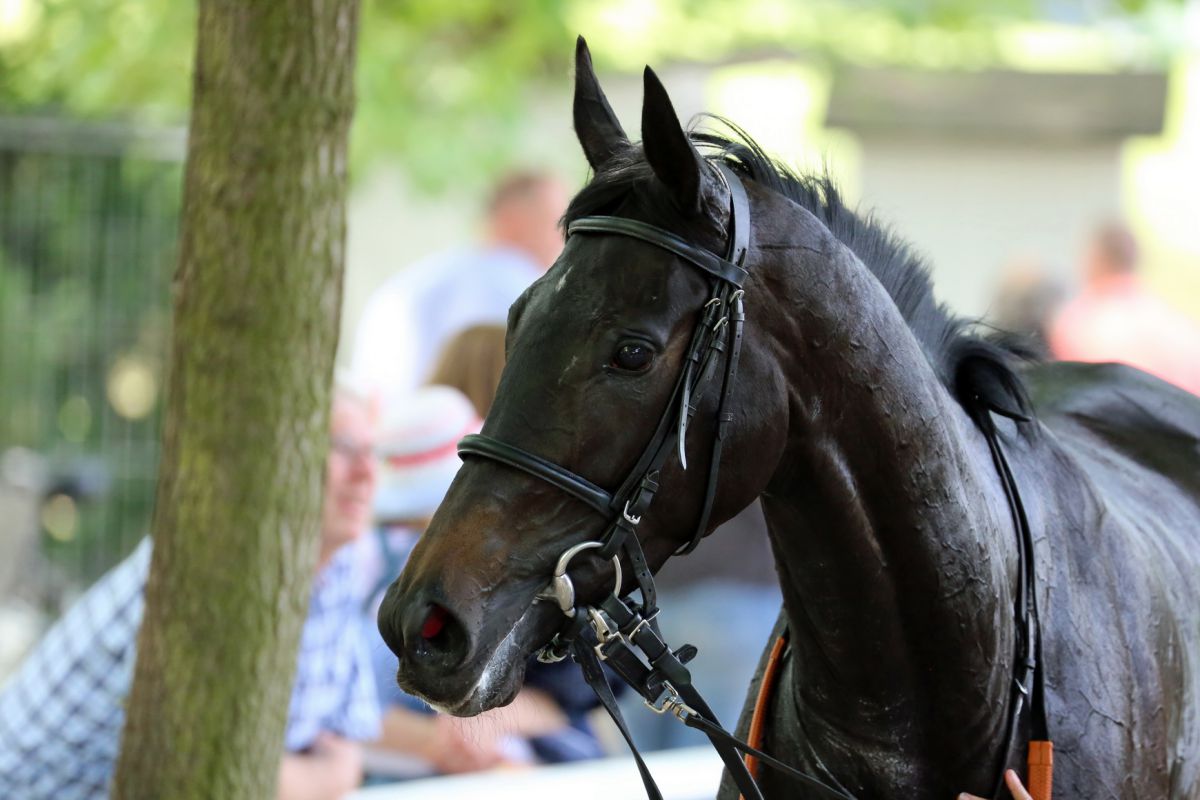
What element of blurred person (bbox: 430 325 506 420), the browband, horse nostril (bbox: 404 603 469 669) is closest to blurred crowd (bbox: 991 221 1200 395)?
blurred person (bbox: 430 325 506 420)

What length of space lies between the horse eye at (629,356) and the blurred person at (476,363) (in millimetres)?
2962

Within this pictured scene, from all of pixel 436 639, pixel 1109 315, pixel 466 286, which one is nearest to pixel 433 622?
pixel 436 639

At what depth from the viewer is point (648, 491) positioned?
2.01 meters

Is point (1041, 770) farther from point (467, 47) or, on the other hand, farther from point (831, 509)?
point (467, 47)

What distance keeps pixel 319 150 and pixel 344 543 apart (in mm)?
1609

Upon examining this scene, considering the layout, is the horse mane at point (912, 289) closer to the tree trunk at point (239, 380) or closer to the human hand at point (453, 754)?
the tree trunk at point (239, 380)

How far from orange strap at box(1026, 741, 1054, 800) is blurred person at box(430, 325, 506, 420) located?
2934mm

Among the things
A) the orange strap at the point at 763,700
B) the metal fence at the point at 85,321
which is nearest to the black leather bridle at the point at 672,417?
the orange strap at the point at 763,700

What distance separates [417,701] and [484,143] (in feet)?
20.0

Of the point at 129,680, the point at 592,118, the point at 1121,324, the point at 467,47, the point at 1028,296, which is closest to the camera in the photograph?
the point at 592,118

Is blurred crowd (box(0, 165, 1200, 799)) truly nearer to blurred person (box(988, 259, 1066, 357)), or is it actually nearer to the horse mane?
the horse mane

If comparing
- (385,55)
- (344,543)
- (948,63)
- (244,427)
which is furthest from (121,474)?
(948,63)

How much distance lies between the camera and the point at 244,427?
2.80 metres

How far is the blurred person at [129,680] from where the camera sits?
3.68m
